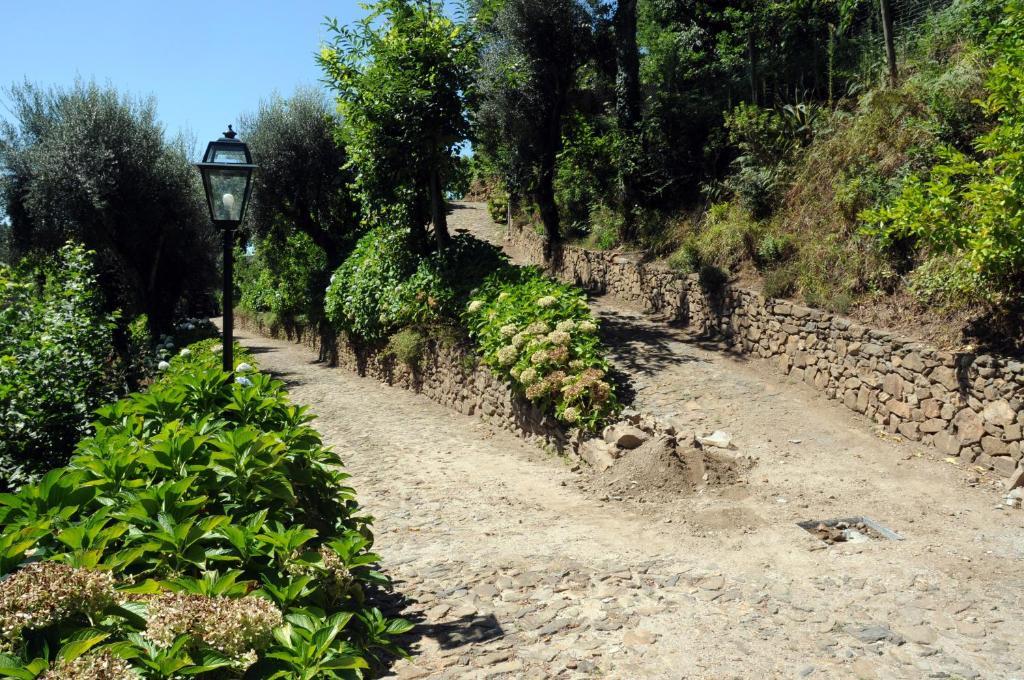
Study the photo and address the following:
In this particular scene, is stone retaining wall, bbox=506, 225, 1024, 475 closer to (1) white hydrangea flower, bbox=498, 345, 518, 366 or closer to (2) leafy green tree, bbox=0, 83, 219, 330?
(1) white hydrangea flower, bbox=498, 345, 518, 366

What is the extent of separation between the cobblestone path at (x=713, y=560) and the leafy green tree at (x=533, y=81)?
950 cm

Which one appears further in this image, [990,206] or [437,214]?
[437,214]

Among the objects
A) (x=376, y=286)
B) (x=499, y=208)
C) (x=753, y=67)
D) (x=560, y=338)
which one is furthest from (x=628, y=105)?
(x=499, y=208)

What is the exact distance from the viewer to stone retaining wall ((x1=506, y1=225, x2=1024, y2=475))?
6.46 metres

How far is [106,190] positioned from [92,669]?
15.3m

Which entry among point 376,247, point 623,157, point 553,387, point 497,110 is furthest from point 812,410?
point 497,110

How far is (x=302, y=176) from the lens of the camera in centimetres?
1916

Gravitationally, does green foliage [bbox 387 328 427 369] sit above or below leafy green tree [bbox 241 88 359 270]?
below

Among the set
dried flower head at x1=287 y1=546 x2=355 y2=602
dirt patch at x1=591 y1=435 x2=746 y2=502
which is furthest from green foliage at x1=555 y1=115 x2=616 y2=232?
dried flower head at x1=287 y1=546 x2=355 y2=602

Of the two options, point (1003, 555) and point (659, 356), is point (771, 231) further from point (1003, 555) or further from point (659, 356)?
point (1003, 555)

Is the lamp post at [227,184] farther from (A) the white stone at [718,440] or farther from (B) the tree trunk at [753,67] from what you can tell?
(B) the tree trunk at [753,67]

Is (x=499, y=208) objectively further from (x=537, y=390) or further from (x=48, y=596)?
(x=48, y=596)

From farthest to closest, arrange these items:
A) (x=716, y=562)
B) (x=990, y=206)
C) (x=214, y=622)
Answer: (x=990, y=206) < (x=716, y=562) < (x=214, y=622)

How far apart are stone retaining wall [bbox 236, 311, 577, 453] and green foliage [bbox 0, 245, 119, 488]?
15.7 ft
